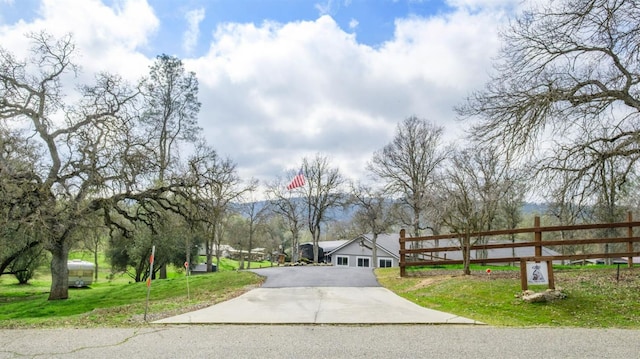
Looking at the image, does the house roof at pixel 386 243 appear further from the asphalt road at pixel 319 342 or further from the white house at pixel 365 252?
the asphalt road at pixel 319 342

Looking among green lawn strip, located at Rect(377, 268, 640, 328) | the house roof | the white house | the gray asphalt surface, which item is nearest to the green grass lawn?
the gray asphalt surface

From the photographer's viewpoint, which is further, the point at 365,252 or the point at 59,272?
the point at 365,252

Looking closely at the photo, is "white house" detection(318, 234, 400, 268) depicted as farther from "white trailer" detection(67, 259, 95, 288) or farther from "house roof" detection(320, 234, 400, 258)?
"white trailer" detection(67, 259, 95, 288)

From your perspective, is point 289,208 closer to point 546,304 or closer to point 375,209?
point 375,209

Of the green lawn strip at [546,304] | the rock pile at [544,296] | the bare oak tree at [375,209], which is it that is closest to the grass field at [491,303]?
the green lawn strip at [546,304]

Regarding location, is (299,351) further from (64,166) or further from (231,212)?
(231,212)

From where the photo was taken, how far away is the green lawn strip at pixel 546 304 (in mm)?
8641

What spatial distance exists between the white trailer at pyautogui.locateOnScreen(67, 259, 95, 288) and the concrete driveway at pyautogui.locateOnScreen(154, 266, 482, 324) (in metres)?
28.7

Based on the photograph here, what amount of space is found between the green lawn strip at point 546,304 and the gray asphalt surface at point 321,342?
3.91ft

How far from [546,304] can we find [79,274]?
123 feet

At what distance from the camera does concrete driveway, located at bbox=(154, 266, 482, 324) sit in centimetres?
864

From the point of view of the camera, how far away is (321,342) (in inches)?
265

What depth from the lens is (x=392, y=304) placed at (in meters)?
10.7

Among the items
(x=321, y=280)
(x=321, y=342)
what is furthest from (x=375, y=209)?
(x=321, y=342)
